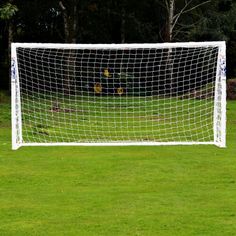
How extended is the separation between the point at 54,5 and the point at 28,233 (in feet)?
93.1

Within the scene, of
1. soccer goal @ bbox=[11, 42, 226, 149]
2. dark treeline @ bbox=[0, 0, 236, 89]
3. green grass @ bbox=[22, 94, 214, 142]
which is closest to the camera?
soccer goal @ bbox=[11, 42, 226, 149]

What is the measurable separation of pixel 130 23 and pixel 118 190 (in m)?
28.4

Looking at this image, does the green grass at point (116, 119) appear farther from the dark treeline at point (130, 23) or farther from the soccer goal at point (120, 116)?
the dark treeline at point (130, 23)

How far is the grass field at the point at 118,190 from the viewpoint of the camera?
293 inches

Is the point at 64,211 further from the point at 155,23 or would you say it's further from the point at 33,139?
the point at 155,23

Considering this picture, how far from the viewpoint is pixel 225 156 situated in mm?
12859

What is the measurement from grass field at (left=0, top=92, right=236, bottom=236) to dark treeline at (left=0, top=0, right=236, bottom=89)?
22.2 metres

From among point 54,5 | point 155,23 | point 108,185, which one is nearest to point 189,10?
point 155,23

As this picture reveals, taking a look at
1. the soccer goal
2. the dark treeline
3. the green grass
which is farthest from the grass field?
the dark treeline

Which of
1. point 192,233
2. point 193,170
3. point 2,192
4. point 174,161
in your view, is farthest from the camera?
point 174,161

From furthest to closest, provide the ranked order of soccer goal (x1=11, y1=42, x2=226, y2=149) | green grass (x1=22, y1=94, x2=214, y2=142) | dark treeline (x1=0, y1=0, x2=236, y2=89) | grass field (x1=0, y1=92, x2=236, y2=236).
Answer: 1. dark treeline (x1=0, y1=0, x2=236, y2=89)
2. green grass (x1=22, y1=94, x2=214, y2=142)
3. soccer goal (x1=11, y1=42, x2=226, y2=149)
4. grass field (x1=0, y1=92, x2=236, y2=236)

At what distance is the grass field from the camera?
7.43 metres

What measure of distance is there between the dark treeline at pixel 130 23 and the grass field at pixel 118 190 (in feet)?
72.9

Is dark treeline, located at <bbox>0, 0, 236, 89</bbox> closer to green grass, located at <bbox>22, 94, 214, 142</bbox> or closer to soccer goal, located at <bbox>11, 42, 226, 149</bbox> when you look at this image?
soccer goal, located at <bbox>11, 42, 226, 149</bbox>
